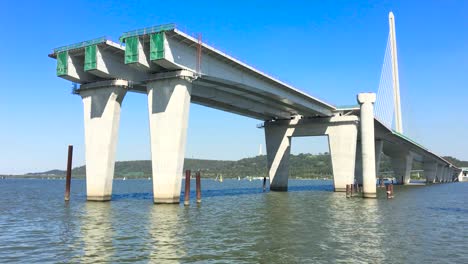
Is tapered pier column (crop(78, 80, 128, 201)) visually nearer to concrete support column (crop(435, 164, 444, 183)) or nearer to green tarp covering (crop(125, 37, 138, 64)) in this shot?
green tarp covering (crop(125, 37, 138, 64))

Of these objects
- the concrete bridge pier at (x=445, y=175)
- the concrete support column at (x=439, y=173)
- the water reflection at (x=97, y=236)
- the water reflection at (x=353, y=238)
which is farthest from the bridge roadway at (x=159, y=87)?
the concrete bridge pier at (x=445, y=175)

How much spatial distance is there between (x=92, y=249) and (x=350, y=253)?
11.2 meters

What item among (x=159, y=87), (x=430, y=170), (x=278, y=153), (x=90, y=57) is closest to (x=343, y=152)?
(x=278, y=153)

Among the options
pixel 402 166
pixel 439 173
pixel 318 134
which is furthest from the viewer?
pixel 439 173

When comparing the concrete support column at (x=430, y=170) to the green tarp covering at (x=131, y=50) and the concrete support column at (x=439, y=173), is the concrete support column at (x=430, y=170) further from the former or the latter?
the green tarp covering at (x=131, y=50)

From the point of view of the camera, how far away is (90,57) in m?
42.8

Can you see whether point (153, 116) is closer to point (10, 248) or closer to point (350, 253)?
point (10, 248)

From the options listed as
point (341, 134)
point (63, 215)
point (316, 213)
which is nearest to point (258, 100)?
point (341, 134)

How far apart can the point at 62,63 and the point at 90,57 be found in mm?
4323

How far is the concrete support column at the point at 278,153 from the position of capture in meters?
75.9

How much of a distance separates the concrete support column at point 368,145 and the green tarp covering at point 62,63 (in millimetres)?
37992

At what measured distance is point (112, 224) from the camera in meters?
27.1

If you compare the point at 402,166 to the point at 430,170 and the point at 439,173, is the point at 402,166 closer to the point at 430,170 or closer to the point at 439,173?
the point at 430,170

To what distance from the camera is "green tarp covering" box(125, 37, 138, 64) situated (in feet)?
131
